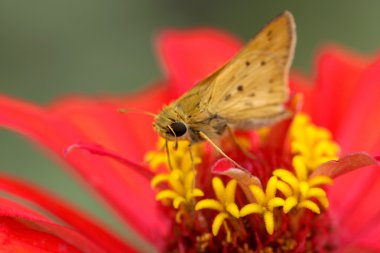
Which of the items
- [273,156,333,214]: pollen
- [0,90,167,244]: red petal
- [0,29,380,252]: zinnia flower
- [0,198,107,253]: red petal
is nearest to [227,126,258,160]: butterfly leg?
[0,29,380,252]: zinnia flower

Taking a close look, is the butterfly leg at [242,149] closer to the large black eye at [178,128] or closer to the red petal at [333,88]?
the large black eye at [178,128]

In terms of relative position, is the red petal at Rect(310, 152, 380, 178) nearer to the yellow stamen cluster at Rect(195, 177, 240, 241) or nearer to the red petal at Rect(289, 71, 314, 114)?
the yellow stamen cluster at Rect(195, 177, 240, 241)

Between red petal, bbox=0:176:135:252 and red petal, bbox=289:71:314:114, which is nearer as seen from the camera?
red petal, bbox=0:176:135:252

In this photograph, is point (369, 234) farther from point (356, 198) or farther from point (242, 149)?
point (242, 149)

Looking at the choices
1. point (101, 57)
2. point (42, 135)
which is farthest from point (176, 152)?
point (101, 57)

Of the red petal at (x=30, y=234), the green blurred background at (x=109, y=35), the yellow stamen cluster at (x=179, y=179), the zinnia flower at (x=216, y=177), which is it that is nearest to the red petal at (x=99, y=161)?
the zinnia flower at (x=216, y=177)

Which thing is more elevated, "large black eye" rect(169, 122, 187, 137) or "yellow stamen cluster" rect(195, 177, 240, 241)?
"large black eye" rect(169, 122, 187, 137)

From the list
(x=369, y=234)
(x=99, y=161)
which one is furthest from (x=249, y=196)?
(x=99, y=161)
